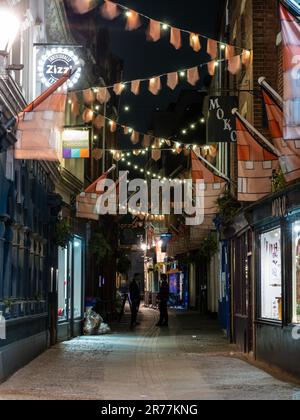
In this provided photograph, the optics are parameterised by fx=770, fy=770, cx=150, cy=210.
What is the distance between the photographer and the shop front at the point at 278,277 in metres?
13.6

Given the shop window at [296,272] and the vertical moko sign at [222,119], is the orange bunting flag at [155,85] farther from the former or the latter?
the shop window at [296,272]

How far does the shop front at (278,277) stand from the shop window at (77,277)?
30.0 feet

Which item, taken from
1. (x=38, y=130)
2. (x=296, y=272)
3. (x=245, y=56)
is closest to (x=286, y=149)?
(x=296, y=272)

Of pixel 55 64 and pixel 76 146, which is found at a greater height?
pixel 55 64

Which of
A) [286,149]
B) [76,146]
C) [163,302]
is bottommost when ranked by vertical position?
[163,302]

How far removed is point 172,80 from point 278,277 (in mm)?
5114

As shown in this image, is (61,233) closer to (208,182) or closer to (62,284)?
(62,284)

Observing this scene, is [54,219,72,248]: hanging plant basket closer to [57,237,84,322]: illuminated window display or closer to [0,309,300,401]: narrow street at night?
[57,237,84,322]: illuminated window display

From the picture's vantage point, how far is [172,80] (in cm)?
1730

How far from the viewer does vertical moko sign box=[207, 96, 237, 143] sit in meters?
18.6

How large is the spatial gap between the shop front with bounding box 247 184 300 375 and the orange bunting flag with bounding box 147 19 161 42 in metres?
3.80
